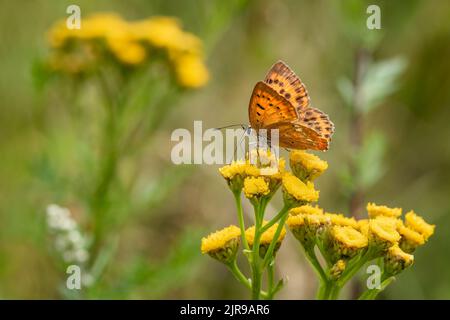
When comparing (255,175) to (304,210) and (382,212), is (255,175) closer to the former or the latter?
(304,210)

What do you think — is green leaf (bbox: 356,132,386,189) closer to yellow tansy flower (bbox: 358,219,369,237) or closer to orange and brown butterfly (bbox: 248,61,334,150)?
orange and brown butterfly (bbox: 248,61,334,150)

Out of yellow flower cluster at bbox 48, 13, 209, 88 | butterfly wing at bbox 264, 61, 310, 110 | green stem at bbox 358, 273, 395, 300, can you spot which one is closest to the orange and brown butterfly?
butterfly wing at bbox 264, 61, 310, 110

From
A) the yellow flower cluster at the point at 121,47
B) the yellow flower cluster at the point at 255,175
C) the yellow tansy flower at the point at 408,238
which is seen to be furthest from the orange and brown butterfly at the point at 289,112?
the yellow flower cluster at the point at 121,47

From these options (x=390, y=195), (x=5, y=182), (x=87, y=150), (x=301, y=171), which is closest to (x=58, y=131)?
(x=5, y=182)

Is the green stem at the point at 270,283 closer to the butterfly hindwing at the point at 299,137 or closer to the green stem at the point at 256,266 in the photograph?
the green stem at the point at 256,266

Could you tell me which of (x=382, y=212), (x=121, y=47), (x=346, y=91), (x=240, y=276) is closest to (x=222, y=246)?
(x=240, y=276)

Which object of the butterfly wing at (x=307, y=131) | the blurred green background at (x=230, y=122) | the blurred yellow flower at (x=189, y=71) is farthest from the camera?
the blurred green background at (x=230, y=122)
